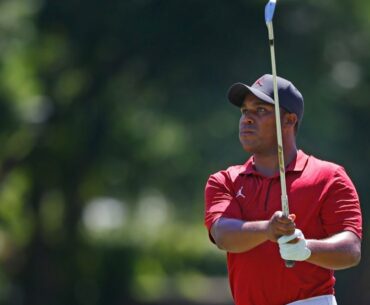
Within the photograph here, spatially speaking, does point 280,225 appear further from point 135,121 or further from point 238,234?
point 135,121

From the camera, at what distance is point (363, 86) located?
902 inches

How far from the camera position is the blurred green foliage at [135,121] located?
22531mm

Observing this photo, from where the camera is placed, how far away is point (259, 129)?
5.98 meters

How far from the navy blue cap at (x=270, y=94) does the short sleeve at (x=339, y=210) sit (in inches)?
16.6

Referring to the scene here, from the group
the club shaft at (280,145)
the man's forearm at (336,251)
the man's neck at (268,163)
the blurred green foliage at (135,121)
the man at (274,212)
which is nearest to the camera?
the club shaft at (280,145)

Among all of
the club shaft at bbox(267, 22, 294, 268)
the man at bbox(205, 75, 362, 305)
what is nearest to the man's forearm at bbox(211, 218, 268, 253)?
the man at bbox(205, 75, 362, 305)

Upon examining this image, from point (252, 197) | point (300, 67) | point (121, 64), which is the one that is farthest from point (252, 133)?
point (121, 64)

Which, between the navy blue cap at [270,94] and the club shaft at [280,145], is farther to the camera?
the navy blue cap at [270,94]

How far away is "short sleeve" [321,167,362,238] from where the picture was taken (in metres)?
5.80

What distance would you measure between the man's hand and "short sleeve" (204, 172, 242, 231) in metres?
0.46

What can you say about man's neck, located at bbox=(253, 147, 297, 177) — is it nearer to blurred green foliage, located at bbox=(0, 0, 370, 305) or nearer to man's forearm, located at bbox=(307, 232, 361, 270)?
man's forearm, located at bbox=(307, 232, 361, 270)

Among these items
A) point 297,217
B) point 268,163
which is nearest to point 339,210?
point 297,217

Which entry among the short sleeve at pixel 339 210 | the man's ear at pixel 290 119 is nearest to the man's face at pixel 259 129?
the man's ear at pixel 290 119

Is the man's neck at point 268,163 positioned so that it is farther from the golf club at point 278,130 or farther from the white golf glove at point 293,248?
the white golf glove at point 293,248
